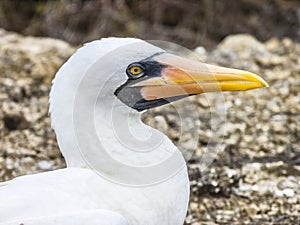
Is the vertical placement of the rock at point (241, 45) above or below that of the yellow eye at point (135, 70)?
below

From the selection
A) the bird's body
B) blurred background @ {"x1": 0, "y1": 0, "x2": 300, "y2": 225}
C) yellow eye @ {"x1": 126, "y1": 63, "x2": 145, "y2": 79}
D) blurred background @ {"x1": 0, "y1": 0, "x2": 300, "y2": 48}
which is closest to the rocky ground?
blurred background @ {"x1": 0, "y1": 0, "x2": 300, "y2": 225}

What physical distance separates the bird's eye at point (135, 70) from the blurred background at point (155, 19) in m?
4.27

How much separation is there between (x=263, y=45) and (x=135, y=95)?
385cm

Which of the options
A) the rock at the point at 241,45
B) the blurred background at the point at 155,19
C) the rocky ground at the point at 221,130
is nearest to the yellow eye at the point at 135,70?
the rocky ground at the point at 221,130

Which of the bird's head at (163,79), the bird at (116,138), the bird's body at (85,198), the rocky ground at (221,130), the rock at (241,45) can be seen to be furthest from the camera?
the rock at (241,45)

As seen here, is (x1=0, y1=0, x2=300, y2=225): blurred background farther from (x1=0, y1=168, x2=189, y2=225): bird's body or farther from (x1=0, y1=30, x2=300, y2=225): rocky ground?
(x1=0, y1=168, x2=189, y2=225): bird's body

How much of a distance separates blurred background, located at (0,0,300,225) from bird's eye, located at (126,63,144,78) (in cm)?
147

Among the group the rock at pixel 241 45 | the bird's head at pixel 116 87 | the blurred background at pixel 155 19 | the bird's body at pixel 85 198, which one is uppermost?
the bird's head at pixel 116 87

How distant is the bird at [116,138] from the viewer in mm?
3189

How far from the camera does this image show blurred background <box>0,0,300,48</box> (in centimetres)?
782

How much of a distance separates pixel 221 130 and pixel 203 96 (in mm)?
490

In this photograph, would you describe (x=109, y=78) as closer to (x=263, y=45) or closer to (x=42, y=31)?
(x=263, y=45)

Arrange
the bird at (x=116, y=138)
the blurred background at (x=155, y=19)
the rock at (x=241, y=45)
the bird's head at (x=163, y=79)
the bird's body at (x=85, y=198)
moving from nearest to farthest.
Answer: the bird's body at (x=85, y=198) → the bird at (x=116, y=138) → the bird's head at (x=163, y=79) → the rock at (x=241, y=45) → the blurred background at (x=155, y=19)

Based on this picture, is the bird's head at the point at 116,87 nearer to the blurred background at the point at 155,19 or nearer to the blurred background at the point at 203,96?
the blurred background at the point at 203,96
